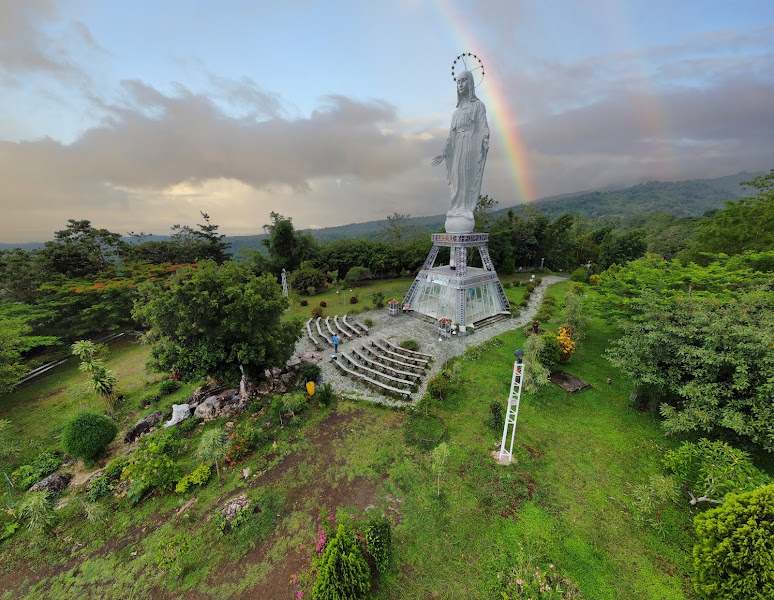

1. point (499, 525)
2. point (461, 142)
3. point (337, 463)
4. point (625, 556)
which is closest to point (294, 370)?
point (337, 463)

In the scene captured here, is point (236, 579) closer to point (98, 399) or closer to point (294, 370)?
point (294, 370)

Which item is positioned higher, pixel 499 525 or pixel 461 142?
pixel 461 142

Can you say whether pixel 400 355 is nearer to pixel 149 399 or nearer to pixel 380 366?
pixel 380 366

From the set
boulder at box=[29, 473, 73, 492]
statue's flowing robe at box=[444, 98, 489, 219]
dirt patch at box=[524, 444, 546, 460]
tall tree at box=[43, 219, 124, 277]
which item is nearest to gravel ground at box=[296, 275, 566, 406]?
dirt patch at box=[524, 444, 546, 460]

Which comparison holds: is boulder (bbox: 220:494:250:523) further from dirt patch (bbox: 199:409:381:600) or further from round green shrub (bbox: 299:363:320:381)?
round green shrub (bbox: 299:363:320:381)

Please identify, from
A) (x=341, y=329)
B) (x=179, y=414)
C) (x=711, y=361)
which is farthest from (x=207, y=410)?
(x=711, y=361)

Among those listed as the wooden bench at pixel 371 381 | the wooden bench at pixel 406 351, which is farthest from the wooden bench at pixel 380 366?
the wooden bench at pixel 406 351
